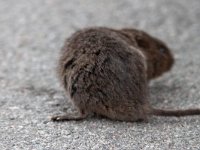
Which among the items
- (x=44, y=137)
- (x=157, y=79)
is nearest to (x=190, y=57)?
(x=157, y=79)

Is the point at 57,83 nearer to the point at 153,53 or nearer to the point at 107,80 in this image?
the point at 153,53

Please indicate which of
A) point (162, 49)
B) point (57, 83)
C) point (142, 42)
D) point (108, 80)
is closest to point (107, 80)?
point (108, 80)

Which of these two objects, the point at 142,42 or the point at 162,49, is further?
the point at 162,49

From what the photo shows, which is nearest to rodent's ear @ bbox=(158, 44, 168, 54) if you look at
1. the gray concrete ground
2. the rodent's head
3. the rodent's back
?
the rodent's head

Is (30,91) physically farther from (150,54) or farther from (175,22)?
(175,22)

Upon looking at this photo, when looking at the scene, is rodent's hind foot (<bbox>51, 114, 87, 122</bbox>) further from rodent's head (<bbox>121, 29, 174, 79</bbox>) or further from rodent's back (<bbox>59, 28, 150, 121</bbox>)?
rodent's head (<bbox>121, 29, 174, 79</bbox>)
